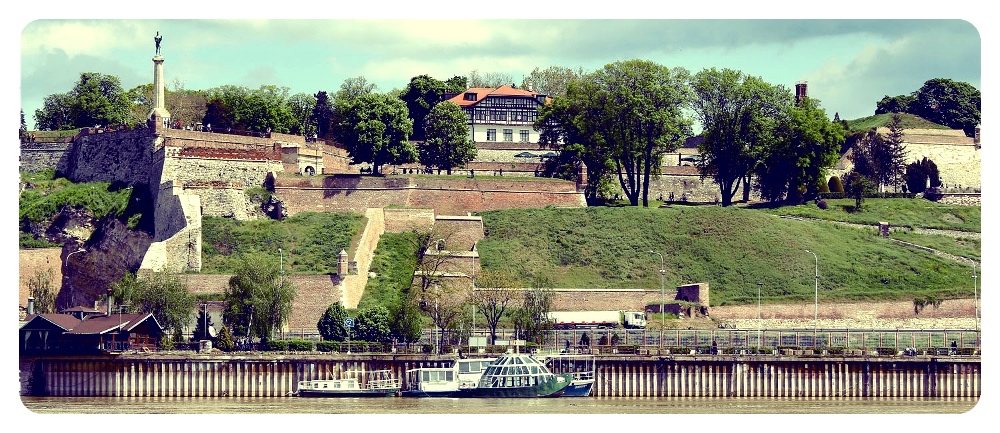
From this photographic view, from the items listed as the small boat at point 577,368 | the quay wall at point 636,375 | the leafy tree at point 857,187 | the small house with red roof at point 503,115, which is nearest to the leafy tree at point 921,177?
the leafy tree at point 857,187

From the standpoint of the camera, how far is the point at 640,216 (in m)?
116

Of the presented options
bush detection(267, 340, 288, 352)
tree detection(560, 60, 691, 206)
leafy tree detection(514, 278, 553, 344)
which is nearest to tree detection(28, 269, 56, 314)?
bush detection(267, 340, 288, 352)

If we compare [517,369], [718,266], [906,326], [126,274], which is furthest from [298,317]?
[906,326]

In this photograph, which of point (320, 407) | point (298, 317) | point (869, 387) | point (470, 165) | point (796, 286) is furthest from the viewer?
point (470, 165)

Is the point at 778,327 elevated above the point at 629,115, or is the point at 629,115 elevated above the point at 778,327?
the point at 629,115

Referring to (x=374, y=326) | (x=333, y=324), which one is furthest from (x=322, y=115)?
(x=374, y=326)

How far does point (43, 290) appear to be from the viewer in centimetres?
10488

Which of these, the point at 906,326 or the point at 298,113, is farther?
the point at 298,113

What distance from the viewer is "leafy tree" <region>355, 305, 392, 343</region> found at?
9244 centimetres

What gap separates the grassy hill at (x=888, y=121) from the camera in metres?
146

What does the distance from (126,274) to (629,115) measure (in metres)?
35.9

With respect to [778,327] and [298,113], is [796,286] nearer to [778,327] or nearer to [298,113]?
[778,327]

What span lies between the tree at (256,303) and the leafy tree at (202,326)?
106 centimetres

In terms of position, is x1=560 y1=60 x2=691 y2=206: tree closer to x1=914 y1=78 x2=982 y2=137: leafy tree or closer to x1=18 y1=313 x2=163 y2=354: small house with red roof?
x1=914 y1=78 x2=982 y2=137: leafy tree
